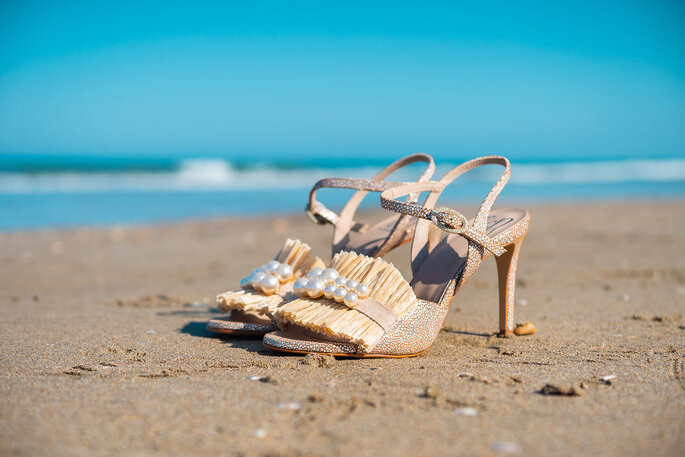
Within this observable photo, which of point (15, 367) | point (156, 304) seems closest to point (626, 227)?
point (156, 304)

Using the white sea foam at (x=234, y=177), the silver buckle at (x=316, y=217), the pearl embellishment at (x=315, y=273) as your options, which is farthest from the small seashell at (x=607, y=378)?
the white sea foam at (x=234, y=177)

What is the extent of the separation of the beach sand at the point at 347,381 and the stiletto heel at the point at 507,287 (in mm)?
91

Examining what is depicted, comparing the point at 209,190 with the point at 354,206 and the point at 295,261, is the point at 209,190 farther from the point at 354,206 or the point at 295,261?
the point at 295,261

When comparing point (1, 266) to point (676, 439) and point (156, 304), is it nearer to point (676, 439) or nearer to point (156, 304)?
point (156, 304)

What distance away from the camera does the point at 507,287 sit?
304cm

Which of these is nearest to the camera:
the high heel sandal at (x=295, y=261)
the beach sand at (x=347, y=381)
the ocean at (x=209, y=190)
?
the beach sand at (x=347, y=381)

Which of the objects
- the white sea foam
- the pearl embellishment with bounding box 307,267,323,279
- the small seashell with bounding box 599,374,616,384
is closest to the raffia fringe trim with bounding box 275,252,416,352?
the pearl embellishment with bounding box 307,267,323,279

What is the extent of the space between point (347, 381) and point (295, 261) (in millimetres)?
1051

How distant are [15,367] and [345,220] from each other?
1930 millimetres

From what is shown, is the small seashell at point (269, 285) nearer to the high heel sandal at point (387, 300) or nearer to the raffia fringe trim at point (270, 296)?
the raffia fringe trim at point (270, 296)

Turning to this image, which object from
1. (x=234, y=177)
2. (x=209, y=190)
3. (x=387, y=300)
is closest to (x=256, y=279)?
(x=387, y=300)

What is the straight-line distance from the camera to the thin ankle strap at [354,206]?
10.3 feet

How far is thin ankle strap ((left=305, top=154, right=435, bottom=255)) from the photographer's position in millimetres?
3154

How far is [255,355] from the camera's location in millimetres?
2576
